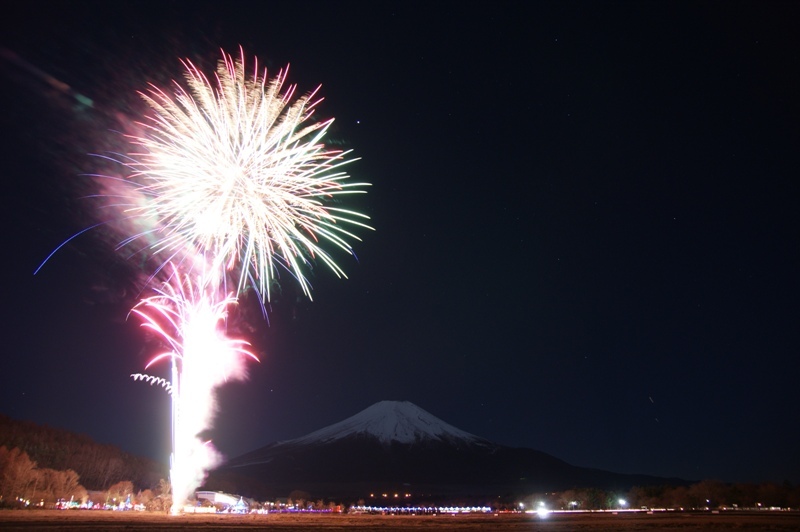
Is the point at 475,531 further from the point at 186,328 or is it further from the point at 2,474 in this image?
the point at 2,474

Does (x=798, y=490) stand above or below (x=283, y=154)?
below

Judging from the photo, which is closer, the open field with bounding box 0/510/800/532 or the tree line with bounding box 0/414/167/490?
the open field with bounding box 0/510/800/532

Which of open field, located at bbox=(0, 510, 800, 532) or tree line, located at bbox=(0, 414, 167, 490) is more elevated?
tree line, located at bbox=(0, 414, 167, 490)

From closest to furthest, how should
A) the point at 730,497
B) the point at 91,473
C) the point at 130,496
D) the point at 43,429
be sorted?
the point at 130,496, the point at 91,473, the point at 730,497, the point at 43,429

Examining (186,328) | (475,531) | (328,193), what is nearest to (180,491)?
(186,328)

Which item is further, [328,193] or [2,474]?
[2,474]

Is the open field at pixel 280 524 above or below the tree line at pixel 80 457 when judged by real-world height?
below

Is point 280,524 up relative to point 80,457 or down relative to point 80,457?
down

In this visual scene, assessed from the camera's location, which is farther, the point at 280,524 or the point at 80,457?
the point at 80,457

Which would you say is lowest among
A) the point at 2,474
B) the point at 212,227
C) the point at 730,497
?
the point at 730,497

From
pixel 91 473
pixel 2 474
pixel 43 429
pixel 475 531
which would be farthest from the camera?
pixel 43 429

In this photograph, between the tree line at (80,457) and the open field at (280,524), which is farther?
the tree line at (80,457)
